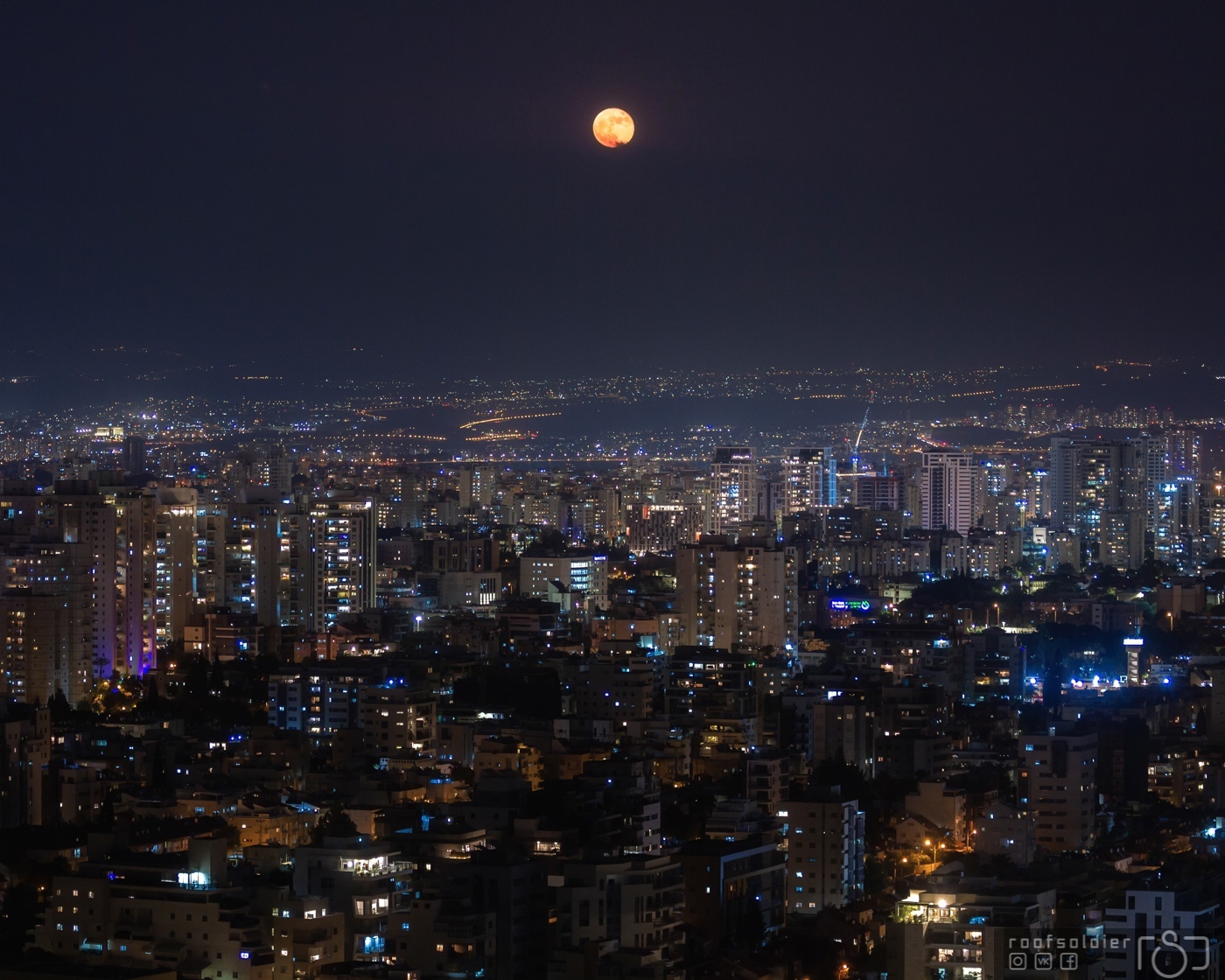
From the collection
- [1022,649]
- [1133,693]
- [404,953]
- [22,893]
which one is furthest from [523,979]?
[1022,649]

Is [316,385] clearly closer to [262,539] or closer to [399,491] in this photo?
[399,491]

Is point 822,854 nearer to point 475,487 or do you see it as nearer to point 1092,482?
point 1092,482

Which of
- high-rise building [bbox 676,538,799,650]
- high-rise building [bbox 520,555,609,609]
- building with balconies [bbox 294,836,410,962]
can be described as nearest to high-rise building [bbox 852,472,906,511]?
high-rise building [bbox 520,555,609,609]

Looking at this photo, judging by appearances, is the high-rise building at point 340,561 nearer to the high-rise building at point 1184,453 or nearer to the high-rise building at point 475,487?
the high-rise building at point 475,487

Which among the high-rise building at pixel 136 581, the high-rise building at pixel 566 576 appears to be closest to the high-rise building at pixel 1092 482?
the high-rise building at pixel 566 576

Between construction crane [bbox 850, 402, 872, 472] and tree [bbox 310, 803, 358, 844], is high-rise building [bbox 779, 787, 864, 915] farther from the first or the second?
construction crane [bbox 850, 402, 872, 472]

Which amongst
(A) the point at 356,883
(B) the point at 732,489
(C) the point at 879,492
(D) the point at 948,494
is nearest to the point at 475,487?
(B) the point at 732,489

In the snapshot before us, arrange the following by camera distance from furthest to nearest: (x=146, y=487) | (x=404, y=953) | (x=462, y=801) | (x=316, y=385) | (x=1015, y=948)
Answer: (x=316, y=385) → (x=146, y=487) → (x=462, y=801) → (x=404, y=953) → (x=1015, y=948)
